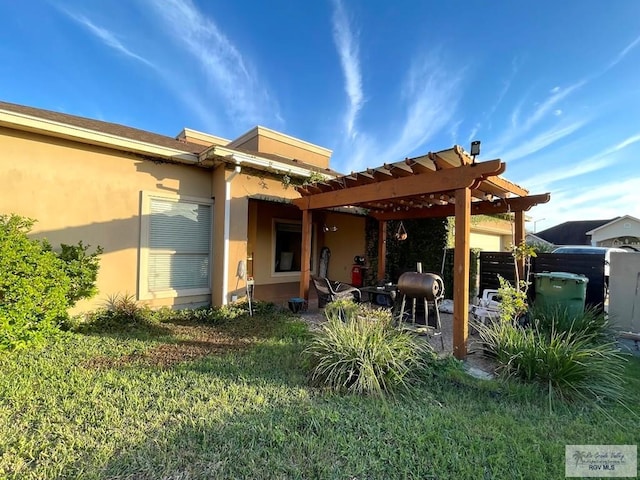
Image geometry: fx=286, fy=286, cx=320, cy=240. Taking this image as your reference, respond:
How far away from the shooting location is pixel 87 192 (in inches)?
235

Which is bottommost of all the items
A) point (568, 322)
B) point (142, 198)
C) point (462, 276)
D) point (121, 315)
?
point (121, 315)

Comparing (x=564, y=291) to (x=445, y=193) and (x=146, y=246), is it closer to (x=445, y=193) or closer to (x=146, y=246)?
(x=445, y=193)

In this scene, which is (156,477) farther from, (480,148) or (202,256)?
(202,256)

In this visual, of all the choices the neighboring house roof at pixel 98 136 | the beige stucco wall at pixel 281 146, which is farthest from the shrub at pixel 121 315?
the beige stucco wall at pixel 281 146

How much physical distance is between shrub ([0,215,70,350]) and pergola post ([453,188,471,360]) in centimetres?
650

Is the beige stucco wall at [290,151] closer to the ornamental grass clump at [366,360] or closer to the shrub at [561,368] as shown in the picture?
the ornamental grass clump at [366,360]

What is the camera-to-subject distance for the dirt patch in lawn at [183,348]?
4.21m

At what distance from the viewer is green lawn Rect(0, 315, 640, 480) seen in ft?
7.31

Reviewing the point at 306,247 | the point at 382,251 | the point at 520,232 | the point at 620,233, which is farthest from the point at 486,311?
the point at 620,233

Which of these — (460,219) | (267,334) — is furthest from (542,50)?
(267,334)

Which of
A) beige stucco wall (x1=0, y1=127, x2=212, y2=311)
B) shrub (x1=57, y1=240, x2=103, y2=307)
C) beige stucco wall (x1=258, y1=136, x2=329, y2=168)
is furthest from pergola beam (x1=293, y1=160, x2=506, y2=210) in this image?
beige stucco wall (x1=258, y1=136, x2=329, y2=168)

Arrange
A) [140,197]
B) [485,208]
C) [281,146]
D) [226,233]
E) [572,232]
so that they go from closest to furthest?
[140,197], [226,233], [485,208], [281,146], [572,232]

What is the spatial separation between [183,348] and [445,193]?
19.0 ft

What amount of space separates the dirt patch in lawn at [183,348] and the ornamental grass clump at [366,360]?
1.74 m
